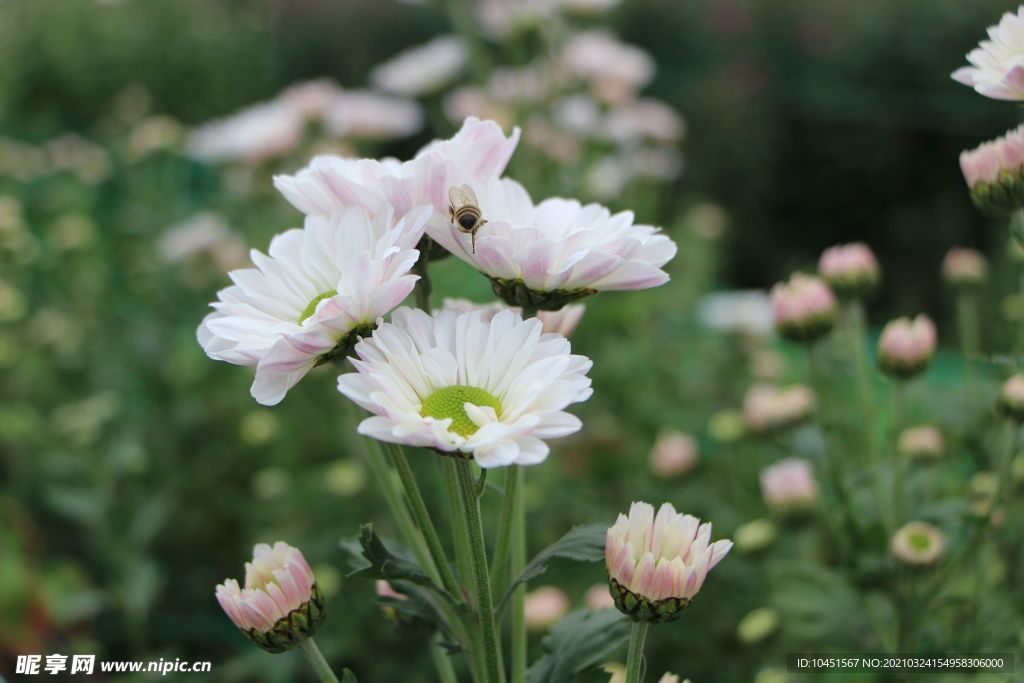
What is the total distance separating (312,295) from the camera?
21.7 inches

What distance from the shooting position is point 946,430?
1.19 m

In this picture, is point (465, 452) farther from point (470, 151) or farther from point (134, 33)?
point (134, 33)

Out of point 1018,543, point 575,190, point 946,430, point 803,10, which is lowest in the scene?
point 1018,543

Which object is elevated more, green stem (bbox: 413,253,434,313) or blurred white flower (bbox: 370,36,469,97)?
blurred white flower (bbox: 370,36,469,97)

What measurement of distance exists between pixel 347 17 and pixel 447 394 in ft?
15.1

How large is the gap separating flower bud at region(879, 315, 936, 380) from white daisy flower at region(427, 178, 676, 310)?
1.37ft

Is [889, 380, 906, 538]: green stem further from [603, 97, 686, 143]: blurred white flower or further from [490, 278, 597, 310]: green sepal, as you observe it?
[603, 97, 686, 143]: blurred white flower

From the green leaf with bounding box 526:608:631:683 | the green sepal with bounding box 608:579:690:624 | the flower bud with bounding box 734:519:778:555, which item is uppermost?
the green sepal with bounding box 608:579:690:624

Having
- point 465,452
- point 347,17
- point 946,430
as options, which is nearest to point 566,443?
point 946,430

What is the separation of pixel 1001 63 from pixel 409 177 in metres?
0.36

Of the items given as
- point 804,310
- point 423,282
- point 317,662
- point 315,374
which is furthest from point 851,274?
point 315,374

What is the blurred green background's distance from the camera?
1.35m

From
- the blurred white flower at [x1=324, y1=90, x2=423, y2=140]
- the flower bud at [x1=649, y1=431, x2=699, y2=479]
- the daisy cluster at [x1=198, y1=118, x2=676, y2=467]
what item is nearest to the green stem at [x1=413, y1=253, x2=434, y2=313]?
the daisy cluster at [x1=198, y1=118, x2=676, y2=467]

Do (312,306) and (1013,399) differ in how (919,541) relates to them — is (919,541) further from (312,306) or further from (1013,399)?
(312,306)
